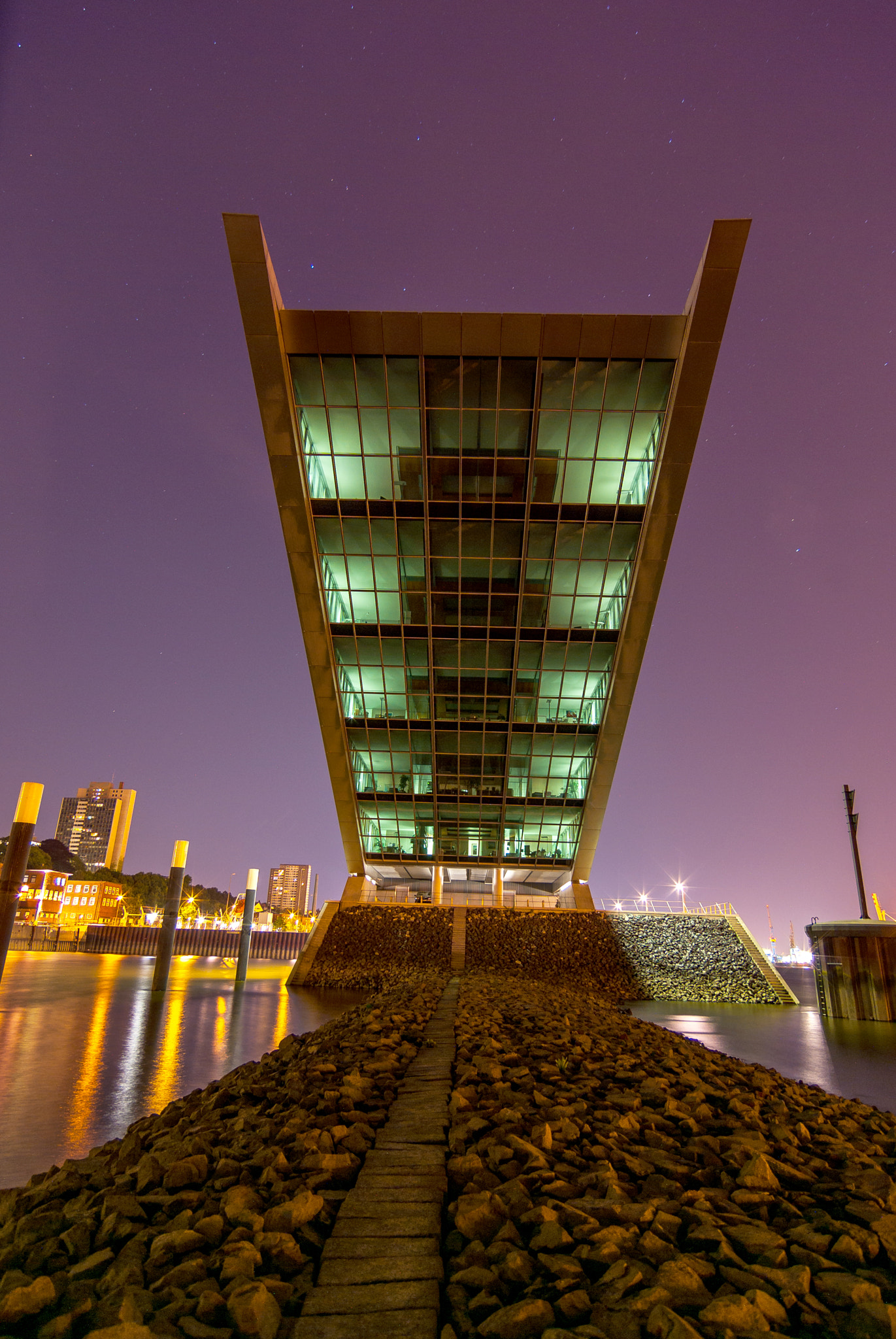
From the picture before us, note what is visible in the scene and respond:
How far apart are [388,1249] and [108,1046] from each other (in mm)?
14056

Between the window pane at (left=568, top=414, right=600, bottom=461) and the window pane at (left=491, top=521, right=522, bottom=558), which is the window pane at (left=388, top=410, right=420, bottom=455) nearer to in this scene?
the window pane at (left=491, top=521, right=522, bottom=558)

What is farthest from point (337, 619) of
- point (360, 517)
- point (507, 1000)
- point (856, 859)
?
point (856, 859)

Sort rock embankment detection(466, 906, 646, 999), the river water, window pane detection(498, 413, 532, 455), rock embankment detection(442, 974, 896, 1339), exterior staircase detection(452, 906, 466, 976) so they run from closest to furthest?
1. rock embankment detection(442, 974, 896, 1339)
2. the river water
3. rock embankment detection(466, 906, 646, 999)
4. window pane detection(498, 413, 532, 455)
5. exterior staircase detection(452, 906, 466, 976)

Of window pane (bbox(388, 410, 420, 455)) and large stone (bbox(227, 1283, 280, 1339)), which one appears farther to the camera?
window pane (bbox(388, 410, 420, 455))

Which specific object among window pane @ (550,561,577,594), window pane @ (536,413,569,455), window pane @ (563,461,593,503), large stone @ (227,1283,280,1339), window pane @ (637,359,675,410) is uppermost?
window pane @ (637,359,675,410)

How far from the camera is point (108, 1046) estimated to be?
15.7 metres

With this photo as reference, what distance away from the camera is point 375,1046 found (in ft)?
36.0

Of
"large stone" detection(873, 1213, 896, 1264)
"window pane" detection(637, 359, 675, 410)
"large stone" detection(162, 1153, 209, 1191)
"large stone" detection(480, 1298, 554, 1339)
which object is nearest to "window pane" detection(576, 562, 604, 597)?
"window pane" detection(637, 359, 675, 410)

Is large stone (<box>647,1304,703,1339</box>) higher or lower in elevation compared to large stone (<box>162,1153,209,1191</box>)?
higher

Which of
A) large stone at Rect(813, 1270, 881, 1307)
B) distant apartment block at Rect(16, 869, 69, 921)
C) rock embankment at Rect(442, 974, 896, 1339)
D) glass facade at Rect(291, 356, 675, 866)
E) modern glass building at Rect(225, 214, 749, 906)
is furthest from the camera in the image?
distant apartment block at Rect(16, 869, 69, 921)

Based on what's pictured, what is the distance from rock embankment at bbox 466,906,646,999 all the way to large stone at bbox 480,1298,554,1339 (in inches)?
1130

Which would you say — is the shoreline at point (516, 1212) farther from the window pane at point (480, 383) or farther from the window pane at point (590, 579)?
the window pane at point (590, 579)

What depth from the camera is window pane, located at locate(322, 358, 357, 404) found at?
30656 mm

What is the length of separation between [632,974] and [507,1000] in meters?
16.7
